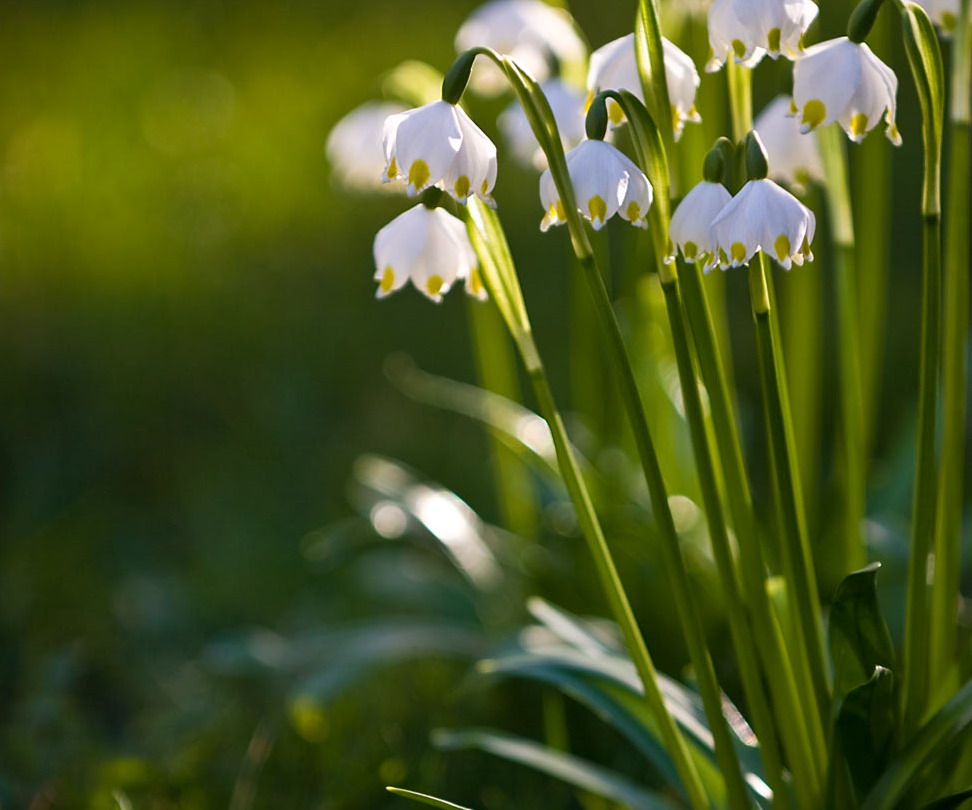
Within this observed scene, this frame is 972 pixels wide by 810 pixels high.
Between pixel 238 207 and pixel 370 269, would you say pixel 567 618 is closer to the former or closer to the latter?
pixel 370 269

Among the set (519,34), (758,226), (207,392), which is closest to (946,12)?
(758,226)

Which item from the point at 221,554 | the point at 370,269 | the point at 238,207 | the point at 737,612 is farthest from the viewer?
the point at 238,207

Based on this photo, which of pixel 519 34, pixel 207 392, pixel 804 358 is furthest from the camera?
pixel 207 392

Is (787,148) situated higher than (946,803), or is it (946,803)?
(787,148)

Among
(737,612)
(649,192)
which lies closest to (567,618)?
(737,612)

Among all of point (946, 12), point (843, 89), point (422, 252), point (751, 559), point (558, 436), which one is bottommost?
point (751, 559)

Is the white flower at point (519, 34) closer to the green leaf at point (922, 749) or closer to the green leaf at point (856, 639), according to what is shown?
the green leaf at point (856, 639)

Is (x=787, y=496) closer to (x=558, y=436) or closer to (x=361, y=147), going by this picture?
(x=558, y=436)
